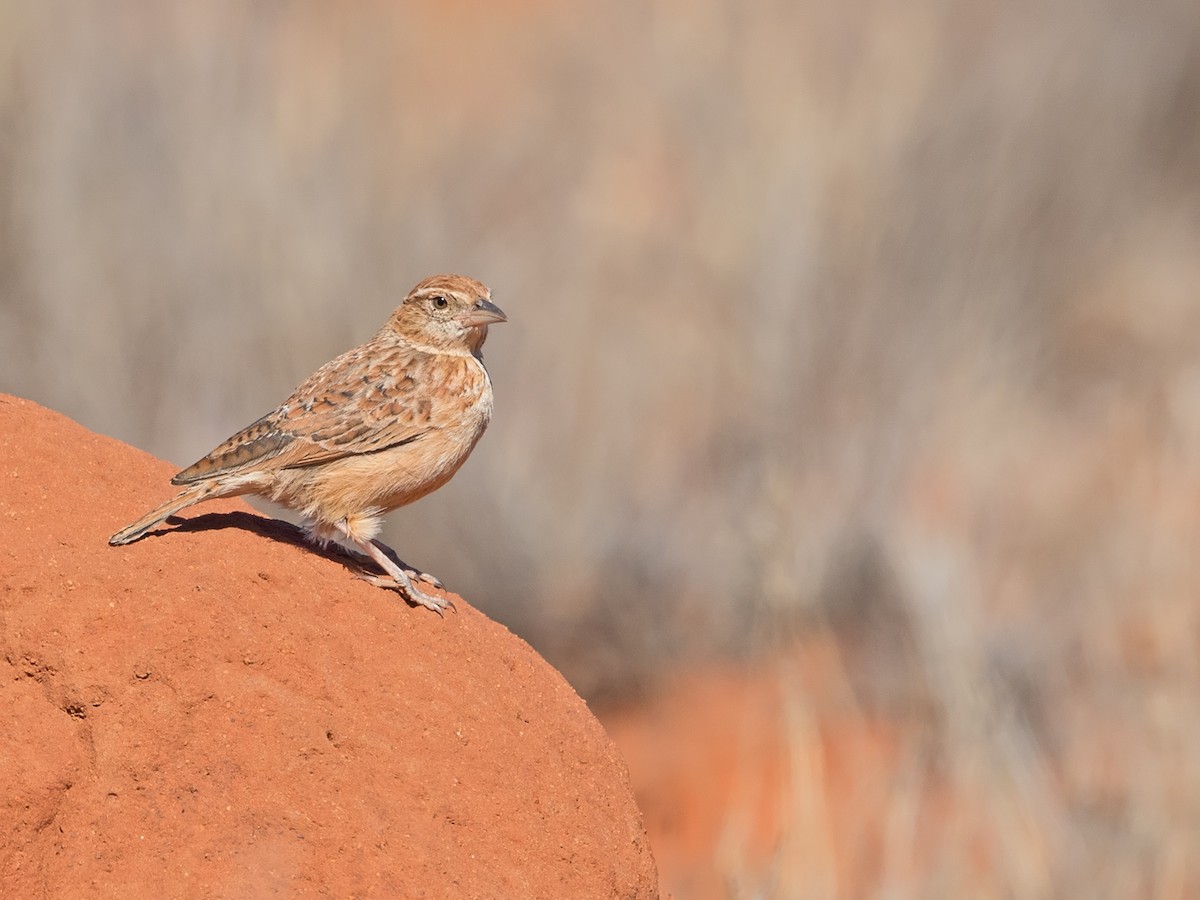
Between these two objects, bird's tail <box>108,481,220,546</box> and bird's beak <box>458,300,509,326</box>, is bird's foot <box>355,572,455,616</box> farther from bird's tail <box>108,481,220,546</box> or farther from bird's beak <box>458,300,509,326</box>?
bird's beak <box>458,300,509,326</box>

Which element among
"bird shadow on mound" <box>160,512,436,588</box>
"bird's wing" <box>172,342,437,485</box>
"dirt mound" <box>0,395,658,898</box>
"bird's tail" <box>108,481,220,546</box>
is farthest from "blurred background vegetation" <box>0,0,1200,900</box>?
"bird's tail" <box>108,481,220,546</box>

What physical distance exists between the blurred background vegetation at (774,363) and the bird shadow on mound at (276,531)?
2645 mm

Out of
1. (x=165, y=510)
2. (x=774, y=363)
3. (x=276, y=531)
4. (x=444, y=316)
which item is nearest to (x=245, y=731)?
(x=165, y=510)

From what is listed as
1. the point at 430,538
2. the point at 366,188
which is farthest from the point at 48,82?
the point at 430,538

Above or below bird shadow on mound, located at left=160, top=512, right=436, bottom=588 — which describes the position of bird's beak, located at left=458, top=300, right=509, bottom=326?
above

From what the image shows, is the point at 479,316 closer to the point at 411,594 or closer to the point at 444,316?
the point at 444,316

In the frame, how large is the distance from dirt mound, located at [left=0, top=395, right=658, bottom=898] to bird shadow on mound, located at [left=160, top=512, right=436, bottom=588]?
0.13ft

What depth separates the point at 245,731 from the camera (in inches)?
135

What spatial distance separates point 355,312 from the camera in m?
9.80

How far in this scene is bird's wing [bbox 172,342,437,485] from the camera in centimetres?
464

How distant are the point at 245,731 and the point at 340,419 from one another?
1.58 metres

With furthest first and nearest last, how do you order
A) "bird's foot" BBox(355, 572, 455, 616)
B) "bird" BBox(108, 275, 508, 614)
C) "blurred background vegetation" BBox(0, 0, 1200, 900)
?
"blurred background vegetation" BBox(0, 0, 1200, 900) < "bird" BBox(108, 275, 508, 614) < "bird's foot" BBox(355, 572, 455, 616)

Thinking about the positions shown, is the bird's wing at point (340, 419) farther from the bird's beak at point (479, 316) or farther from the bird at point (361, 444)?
the bird's beak at point (479, 316)

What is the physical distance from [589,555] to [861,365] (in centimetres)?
235
